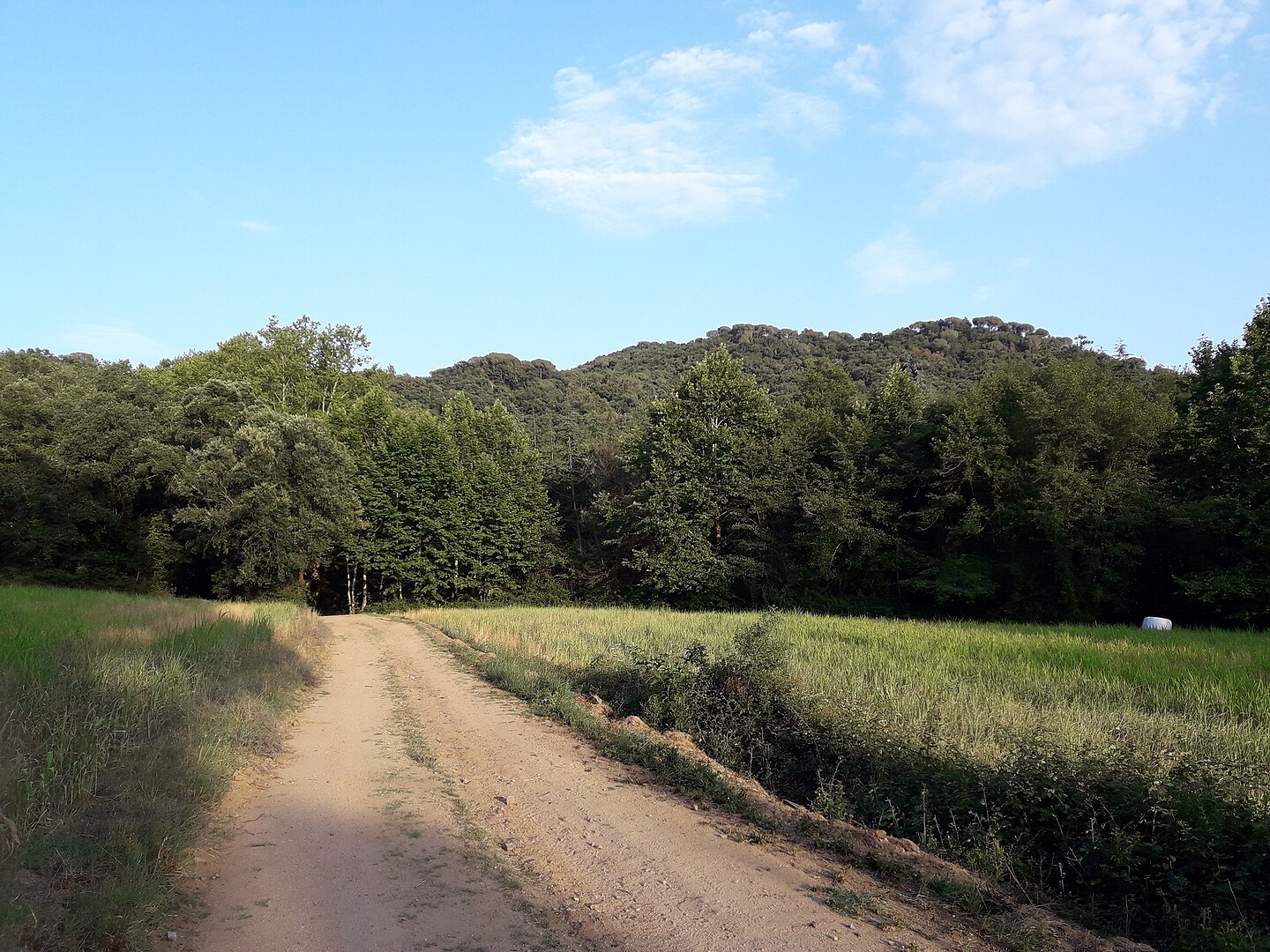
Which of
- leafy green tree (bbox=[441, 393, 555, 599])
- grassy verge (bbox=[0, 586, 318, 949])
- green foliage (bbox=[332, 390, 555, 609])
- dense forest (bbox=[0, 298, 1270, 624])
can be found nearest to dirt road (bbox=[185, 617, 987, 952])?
grassy verge (bbox=[0, 586, 318, 949])

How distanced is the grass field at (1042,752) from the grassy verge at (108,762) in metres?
5.66

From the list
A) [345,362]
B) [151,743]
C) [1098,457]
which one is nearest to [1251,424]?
[1098,457]

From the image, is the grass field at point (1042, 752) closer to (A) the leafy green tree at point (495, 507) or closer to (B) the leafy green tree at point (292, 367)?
(A) the leafy green tree at point (495, 507)

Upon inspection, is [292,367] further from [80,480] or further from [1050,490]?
[1050,490]

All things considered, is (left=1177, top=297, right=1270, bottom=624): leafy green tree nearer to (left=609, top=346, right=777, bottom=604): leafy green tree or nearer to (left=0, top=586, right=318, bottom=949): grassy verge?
(left=609, top=346, right=777, bottom=604): leafy green tree

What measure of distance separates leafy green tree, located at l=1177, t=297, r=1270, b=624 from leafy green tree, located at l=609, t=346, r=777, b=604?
20.9m

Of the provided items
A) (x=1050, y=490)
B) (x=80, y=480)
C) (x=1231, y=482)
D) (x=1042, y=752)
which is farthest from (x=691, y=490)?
(x=1042, y=752)

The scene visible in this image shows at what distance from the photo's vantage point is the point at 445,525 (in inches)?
1921

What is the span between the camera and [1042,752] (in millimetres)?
6746

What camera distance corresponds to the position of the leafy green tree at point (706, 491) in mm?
43750

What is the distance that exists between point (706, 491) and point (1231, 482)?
82.4ft

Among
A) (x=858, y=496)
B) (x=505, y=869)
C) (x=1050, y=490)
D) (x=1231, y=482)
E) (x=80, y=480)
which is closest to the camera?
(x=505, y=869)

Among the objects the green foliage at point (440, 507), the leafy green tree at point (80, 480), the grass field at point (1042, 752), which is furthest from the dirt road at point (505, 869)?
the leafy green tree at point (80, 480)

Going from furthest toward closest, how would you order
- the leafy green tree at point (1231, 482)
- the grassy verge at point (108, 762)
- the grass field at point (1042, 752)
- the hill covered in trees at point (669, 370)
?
1. the hill covered in trees at point (669, 370)
2. the leafy green tree at point (1231, 482)
3. the grass field at point (1042, 752)
4. the grassy verge at point (108, 762)
